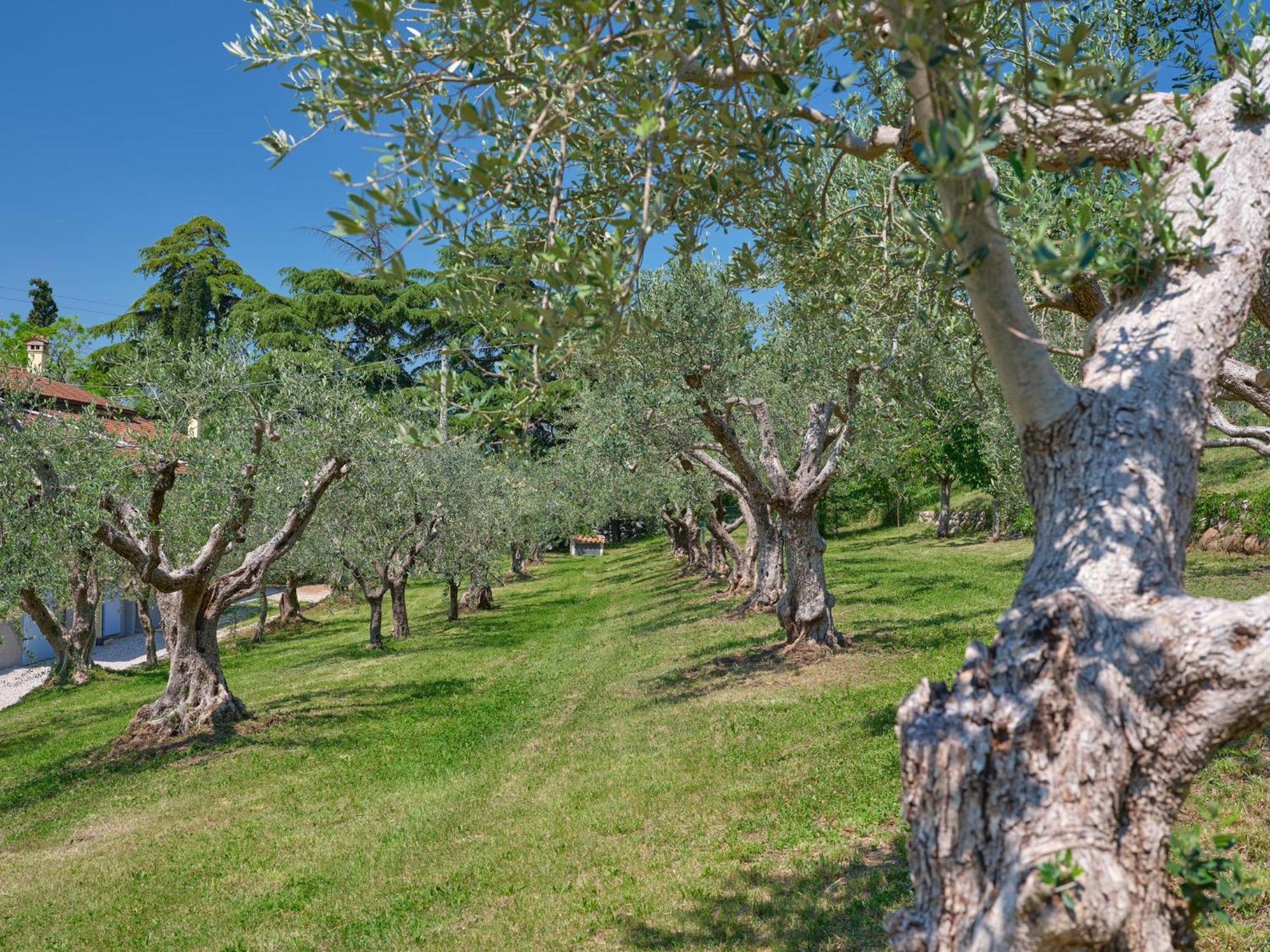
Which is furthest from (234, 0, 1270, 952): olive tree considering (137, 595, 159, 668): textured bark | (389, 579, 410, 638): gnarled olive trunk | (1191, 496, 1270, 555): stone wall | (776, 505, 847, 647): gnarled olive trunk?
(137, 595, 159, 668): textured bark

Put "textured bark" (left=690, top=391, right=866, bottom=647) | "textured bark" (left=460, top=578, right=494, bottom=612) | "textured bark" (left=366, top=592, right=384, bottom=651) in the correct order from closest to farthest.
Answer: "textured bark" (left=690, top=391, right=866, bottom=647) < "textured bark" (left=366, top=592, right=384, bottom=651) < "textured bark" (left=460, top=578, right=494, bottom=612)

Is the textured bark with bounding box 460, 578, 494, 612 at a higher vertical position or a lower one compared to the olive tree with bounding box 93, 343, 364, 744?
lower

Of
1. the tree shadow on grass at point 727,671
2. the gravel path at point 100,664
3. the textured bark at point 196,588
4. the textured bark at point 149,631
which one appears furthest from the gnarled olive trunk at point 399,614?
the tree shadow on grass at point 727,671

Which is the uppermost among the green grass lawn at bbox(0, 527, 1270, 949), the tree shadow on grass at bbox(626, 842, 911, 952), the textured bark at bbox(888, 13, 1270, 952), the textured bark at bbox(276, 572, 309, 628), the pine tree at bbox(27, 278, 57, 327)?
the pine tree at bbox(27, 278, 57, 327)

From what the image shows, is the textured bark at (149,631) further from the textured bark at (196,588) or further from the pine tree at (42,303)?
the pine tree at (42,303)

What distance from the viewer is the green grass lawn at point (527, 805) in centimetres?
768

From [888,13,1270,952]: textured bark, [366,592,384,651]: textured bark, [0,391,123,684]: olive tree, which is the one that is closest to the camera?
[888,13,1270,952]: textured bark

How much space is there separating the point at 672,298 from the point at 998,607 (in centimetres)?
1072

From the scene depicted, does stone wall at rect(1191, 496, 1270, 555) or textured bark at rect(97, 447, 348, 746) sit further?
stone wall at rect(1191, 496, 1270, 555)

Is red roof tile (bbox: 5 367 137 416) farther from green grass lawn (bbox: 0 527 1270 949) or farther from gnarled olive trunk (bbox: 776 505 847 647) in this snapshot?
gnarled olive trunk (bbox: 776 505 847 647)

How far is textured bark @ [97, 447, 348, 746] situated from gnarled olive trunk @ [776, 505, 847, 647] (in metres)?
9.63

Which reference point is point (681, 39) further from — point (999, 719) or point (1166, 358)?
point (999, 719)

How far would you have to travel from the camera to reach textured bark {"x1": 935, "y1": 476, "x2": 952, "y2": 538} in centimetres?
4438

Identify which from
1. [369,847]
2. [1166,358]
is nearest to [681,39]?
[1166,358]
